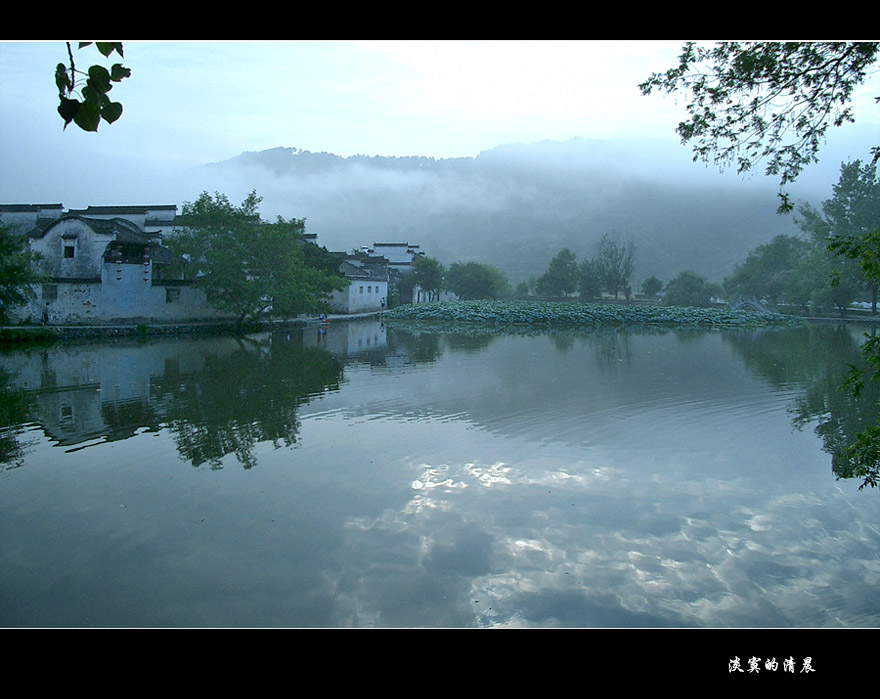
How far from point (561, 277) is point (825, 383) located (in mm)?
41204

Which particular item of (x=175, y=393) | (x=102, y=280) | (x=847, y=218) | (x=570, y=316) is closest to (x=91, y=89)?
(x=175, y=393)

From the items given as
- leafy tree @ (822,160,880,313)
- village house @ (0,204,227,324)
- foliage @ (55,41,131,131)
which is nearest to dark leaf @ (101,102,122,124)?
foliage @ (55,41,131,131)

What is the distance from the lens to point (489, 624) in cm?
352

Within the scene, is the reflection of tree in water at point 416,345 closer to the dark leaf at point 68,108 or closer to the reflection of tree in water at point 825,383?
the reflection of tree in water at point 825,383

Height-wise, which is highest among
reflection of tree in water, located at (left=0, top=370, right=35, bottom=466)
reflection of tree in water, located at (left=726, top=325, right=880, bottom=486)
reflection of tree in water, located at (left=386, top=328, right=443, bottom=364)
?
reflection of tree in water, located at (left=726, top=325, right=880, bottom=486)

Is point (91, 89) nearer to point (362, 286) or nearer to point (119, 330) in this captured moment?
point (119, 330)

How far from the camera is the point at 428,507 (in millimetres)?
5281

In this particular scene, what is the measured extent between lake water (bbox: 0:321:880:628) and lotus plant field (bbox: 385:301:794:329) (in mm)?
21215

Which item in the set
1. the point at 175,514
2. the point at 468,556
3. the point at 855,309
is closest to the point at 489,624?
the point at 468,556

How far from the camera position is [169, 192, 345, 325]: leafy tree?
835 inches

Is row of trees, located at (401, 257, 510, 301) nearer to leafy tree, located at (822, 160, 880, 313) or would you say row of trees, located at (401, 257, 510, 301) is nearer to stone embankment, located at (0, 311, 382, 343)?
stone embankment, located at (0, 311, 382, 343)

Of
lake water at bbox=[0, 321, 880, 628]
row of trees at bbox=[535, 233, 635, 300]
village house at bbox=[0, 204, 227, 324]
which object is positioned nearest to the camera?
lake water at bbox=[0, 321, 880, 628]
